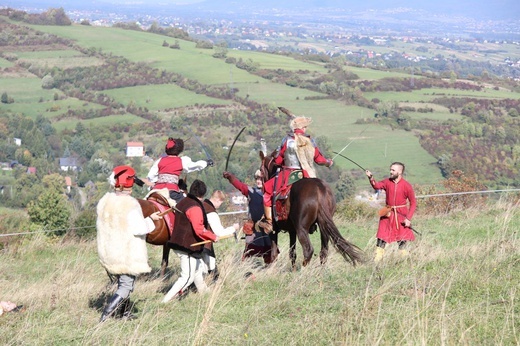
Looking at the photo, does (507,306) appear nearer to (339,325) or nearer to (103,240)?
(339,325)

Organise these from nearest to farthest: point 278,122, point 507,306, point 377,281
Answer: point 507,306 → point 377,281 → point 278,122

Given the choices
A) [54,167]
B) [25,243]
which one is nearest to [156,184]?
[25,243]

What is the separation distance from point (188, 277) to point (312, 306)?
1625 millimetres

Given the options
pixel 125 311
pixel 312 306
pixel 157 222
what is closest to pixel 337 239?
pixel 157 222

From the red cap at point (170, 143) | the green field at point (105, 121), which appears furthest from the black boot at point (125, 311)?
the green field at point (105, 121)

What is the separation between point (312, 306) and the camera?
7.01m

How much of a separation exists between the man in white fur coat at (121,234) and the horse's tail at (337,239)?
8.74 ft

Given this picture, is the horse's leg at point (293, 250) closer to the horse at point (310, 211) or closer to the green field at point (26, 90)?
the horse at point (310, 211)

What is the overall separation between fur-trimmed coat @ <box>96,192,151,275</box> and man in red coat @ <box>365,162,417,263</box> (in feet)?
12.9

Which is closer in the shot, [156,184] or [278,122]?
[156,184]

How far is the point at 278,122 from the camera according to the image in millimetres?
84688

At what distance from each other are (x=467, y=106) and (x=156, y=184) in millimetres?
80274

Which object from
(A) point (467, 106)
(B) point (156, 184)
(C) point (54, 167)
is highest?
(B) point (156, 184)

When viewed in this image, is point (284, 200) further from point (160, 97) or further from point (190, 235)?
point (160, 97)
